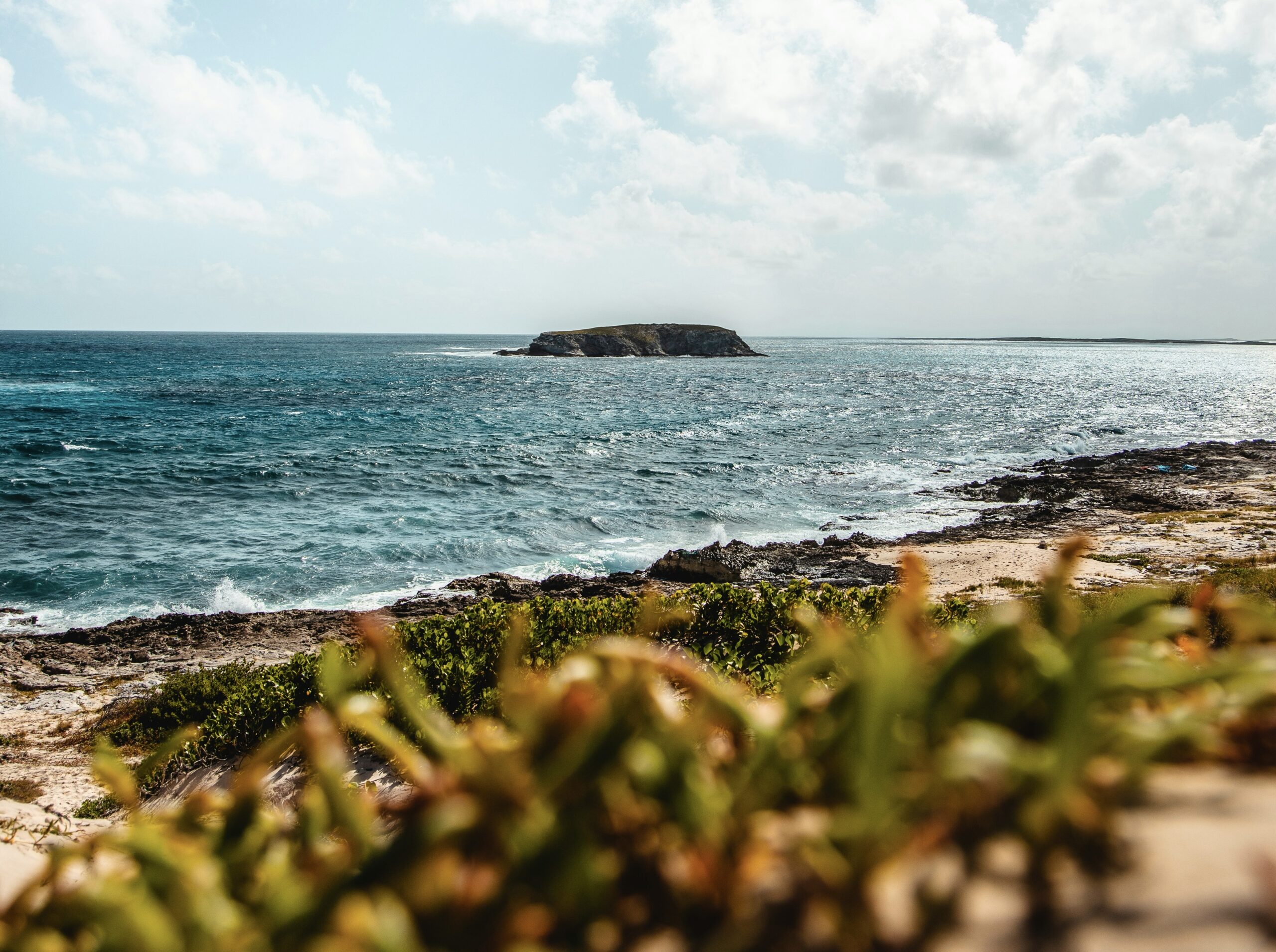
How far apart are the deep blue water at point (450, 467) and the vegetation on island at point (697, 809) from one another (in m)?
19.4

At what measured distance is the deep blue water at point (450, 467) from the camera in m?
21.0

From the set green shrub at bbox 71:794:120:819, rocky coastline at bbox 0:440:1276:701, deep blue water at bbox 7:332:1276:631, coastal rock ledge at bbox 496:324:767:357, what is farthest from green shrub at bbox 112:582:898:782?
coastal rock ledge at bbox 496:324:767:357

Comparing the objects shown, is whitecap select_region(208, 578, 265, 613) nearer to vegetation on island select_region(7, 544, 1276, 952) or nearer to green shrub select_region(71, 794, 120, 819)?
green shrub select_region(71, 794, 120, 819)

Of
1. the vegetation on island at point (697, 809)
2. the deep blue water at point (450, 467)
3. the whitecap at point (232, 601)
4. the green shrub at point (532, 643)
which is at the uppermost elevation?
the vegetation on island at point (697, 809)

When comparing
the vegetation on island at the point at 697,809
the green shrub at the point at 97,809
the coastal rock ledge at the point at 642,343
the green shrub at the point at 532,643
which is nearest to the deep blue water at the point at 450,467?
the green shrub at the point at 97,809

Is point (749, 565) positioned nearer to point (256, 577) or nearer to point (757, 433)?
point (256, 577)

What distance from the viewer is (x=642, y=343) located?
5719 inches

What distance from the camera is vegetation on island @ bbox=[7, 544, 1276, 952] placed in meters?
0.68

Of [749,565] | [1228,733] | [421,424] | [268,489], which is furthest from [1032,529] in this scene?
[421,424]

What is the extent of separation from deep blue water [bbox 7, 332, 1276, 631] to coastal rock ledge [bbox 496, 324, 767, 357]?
61.5 m

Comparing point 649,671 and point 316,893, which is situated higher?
point 649,671

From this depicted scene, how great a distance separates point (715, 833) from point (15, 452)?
4610cm

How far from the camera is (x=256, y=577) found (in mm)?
19656

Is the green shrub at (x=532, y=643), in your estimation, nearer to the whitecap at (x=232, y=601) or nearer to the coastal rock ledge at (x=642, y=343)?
the whitecap at (x=232, y=601)
